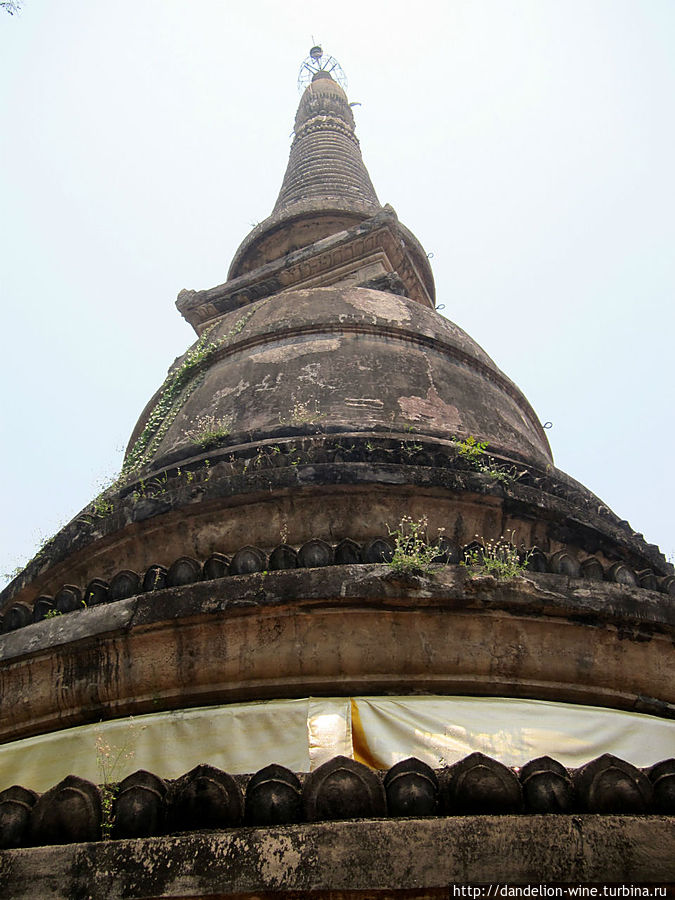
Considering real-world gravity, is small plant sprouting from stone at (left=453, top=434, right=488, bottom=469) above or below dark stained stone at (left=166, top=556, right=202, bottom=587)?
above

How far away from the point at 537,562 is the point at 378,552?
92 cm

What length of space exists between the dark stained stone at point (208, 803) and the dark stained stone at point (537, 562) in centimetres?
234

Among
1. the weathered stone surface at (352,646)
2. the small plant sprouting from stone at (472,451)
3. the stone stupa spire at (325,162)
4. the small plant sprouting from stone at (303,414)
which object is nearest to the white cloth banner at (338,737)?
the weathered stone surface at (352,646)

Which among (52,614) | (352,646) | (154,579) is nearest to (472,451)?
(352,646)

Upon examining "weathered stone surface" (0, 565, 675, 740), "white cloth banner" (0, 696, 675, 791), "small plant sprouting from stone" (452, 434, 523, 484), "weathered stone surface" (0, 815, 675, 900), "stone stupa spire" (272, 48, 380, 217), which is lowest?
"weathered stone surface" (0, 815, 675, 900)

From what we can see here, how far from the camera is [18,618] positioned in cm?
494

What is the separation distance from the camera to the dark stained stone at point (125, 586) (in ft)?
15.5

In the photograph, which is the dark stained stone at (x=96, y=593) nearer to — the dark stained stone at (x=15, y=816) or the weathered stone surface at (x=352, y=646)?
A: the weathered stone surface at (x=352, y=646)

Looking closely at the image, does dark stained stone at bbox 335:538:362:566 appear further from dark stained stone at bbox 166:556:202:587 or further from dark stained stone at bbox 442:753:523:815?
dark stained stone at bbox 442:753:523:815

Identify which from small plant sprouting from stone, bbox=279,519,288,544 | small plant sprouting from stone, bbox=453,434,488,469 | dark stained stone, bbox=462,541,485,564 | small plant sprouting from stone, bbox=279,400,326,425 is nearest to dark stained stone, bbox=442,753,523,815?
dark stained stone, bbox=462,541,485,564

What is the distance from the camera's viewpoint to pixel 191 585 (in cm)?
440

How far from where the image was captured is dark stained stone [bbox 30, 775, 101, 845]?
283 cm

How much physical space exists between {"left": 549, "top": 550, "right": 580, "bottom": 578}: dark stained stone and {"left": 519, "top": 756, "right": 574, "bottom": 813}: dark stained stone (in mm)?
1926

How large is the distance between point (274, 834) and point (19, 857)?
814mm
